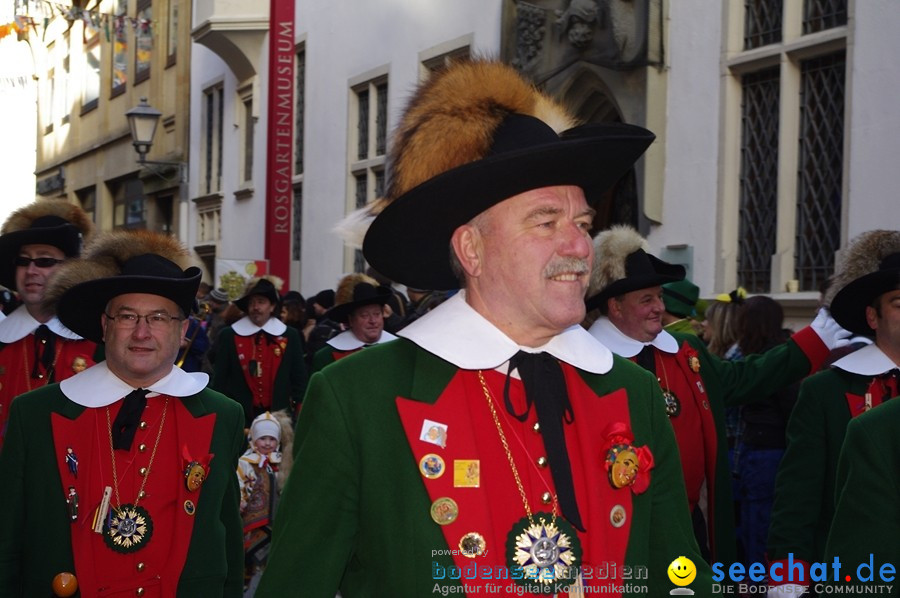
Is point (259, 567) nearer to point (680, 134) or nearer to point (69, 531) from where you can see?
point (69, 531)

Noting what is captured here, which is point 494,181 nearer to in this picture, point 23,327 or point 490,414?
point 490,414

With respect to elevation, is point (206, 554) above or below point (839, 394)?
below

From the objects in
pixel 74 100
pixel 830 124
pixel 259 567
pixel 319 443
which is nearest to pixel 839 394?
pixel 319 443

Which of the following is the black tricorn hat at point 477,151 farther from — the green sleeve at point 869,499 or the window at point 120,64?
the window at point 120,64

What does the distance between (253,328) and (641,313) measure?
6.90m

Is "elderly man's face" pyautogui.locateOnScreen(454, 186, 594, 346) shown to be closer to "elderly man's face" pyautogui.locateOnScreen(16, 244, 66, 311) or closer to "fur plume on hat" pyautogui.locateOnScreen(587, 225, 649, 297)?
"fur plume on hat" pyautogui.locateOnScreen(587, 225, 649, 297)

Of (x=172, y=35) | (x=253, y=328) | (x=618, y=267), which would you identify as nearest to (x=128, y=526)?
(x=618, y=267)

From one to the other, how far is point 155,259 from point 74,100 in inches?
1429

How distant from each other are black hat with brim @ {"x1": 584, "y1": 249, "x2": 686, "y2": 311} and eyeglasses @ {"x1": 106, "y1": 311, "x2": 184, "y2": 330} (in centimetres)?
229

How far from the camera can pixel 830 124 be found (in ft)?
36.2

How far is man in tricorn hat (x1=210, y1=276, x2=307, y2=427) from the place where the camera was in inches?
478

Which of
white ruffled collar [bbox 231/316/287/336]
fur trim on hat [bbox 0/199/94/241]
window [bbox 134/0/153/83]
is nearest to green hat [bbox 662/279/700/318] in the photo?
fur trim on hat [bbox 0/199/94/241]

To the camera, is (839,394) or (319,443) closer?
(319,443)

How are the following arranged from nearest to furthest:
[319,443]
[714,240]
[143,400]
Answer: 1. [319,443]
2. [143,400]
3. [714,240]
